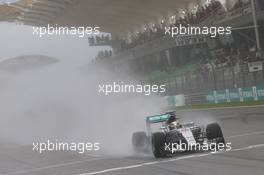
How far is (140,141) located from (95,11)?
35128mm

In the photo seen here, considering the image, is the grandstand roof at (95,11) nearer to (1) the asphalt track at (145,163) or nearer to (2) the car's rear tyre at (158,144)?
(1) the asphalt track at (145,163)

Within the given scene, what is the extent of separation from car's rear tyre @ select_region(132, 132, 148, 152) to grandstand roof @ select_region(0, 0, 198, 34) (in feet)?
96.6

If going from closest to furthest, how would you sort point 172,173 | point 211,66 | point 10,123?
point 172,173, point 10,123, point 211,66

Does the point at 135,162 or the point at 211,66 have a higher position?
the point at 211,66

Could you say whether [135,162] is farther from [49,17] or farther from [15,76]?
[49,17]

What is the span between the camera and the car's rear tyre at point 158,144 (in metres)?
13.7

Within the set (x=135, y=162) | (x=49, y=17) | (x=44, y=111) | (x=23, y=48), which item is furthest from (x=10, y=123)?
(x=49, y=17)

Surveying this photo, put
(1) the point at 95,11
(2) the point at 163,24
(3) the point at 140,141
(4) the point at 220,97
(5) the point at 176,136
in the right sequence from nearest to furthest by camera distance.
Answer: (5) the point at 176,136 → (3) the point at 140,141 → (4) the point at 220,97 → (1) the point at 95,11 → (2) the point at 163,24

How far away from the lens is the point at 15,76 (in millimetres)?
27250

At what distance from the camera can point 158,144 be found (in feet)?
45.0

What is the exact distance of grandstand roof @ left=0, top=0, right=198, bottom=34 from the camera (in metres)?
46.2

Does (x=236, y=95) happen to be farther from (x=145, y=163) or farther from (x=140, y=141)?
(x=145, y=163)

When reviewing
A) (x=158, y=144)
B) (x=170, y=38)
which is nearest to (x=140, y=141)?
(x=158, y=144)

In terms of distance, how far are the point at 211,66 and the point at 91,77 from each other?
11.9m
